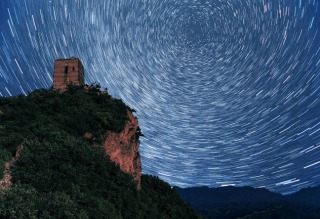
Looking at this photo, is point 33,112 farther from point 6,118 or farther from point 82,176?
point 82,176

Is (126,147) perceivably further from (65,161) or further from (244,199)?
(244,199)

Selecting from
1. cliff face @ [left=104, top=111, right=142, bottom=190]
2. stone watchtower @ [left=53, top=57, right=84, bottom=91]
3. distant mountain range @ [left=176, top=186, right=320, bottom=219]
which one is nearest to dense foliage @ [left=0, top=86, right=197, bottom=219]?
cliff face @ [left=104, top=111, right=142, bottom=190]

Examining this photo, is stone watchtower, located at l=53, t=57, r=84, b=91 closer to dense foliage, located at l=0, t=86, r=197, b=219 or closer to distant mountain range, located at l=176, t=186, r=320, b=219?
dense foliage, located at l=0, t=86, r=197, b=219

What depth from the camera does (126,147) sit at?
34250mm

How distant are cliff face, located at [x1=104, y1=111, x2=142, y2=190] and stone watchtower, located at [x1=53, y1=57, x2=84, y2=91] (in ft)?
40.5

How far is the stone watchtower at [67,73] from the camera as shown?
45.0 metres

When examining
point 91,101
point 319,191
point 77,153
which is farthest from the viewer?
point 319,191

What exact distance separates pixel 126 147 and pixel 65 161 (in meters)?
12.5

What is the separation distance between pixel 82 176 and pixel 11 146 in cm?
522

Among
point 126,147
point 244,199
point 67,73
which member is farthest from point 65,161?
point 244,199

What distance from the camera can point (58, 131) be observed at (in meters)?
25.2

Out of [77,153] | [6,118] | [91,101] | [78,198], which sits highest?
[91,101]

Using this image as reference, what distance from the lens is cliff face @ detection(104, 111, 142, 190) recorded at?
102 feet

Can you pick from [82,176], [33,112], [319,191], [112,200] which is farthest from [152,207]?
[319,191]
